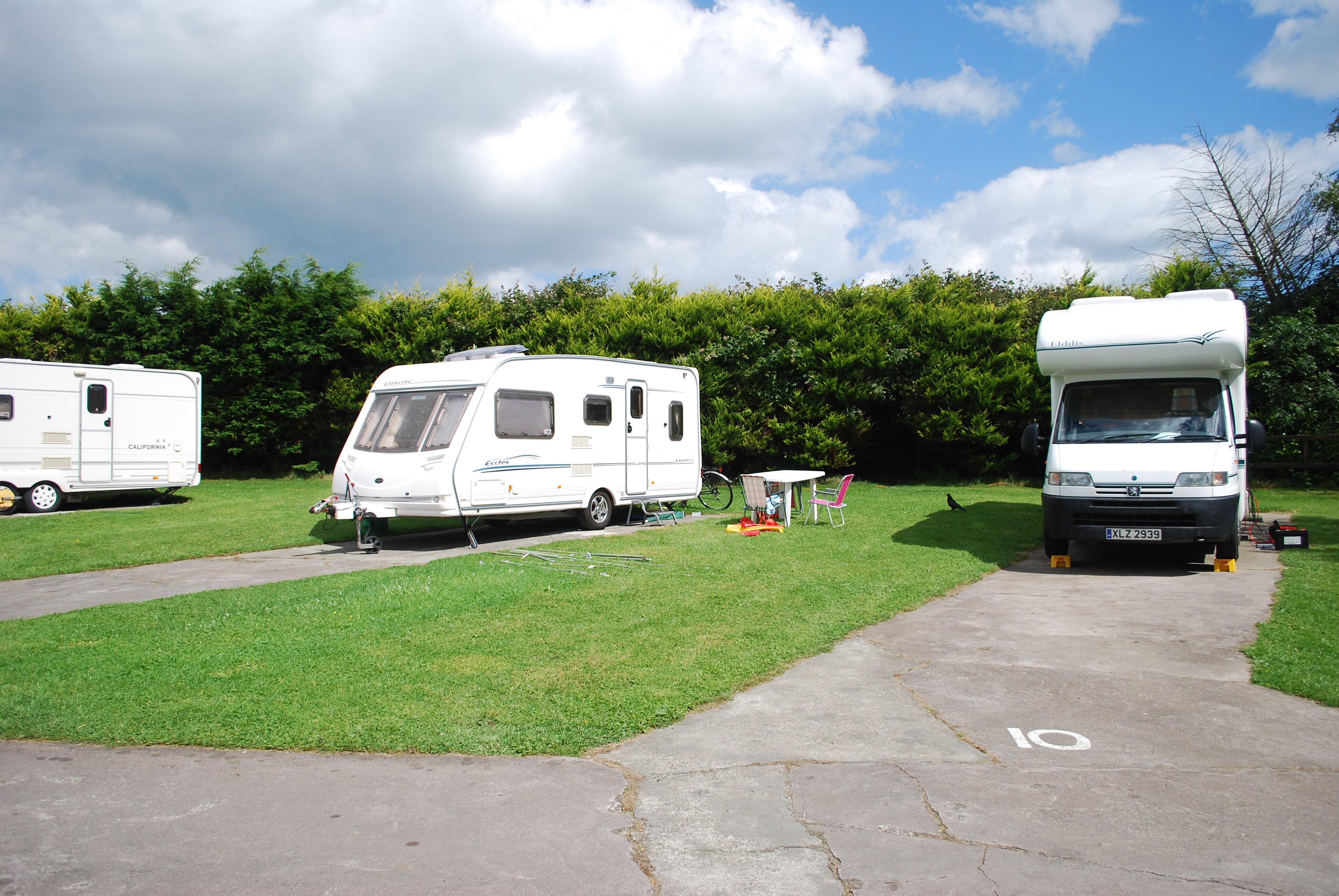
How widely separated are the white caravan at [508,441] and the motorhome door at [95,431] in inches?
286

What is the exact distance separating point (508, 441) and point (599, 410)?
190cm

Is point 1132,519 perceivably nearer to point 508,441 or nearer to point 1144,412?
point 1144,412

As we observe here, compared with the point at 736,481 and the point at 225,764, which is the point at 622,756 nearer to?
the point at 225,764

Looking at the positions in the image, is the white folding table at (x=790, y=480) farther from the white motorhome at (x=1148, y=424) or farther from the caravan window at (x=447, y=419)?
the caravan window at (x=447, y=419)

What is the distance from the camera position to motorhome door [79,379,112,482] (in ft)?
53.1

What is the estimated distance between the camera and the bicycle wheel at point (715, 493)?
1647 centimetres

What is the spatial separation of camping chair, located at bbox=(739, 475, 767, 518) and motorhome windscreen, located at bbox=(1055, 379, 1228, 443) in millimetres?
4014

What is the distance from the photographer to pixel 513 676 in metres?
5.45

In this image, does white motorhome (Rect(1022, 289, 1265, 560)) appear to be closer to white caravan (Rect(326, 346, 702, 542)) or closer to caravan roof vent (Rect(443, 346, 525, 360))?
white caravan (Rect(326, 346, 702, 542))

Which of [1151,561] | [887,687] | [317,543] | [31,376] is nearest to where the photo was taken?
[887,687]

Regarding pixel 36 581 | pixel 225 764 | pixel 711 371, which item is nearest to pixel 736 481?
pixel 711 371

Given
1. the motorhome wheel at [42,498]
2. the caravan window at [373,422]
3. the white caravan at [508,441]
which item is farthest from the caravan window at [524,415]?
the motorhome wheel at [42,498]

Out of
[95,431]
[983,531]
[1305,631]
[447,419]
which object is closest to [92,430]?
[95,431]

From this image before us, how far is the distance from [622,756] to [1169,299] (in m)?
9.32
